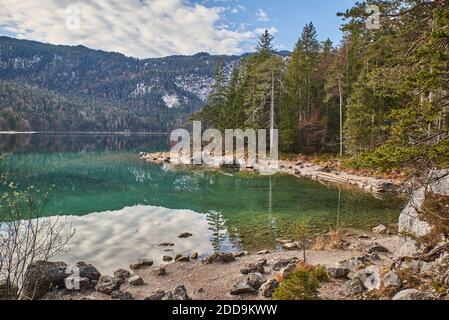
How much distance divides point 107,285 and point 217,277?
3214 mm

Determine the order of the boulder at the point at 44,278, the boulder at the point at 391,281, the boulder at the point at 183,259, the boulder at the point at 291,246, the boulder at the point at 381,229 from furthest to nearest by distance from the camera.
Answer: the boulder at the point at 381,229
the boulder at the point at 291,246
the boulder at the point at 183,259
the boulder at the point at 44,278
the boulder at the point at 391,281

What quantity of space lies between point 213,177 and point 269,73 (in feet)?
49.8

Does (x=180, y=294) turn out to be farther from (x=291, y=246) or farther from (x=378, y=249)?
(x=378, y=249)

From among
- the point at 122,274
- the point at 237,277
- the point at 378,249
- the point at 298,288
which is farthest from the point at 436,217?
the point at 122,274

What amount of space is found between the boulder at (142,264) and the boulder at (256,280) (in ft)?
12.9

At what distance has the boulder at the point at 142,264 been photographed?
11.3 meters

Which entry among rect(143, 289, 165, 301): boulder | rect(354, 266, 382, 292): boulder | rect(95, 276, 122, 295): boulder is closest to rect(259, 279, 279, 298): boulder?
rect(354, 266, 382, 292): boulder

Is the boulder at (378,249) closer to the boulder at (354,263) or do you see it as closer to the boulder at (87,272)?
the boulder at (354,263)

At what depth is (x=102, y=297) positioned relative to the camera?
29.1 ft

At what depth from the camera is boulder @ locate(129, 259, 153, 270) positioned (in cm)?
1133

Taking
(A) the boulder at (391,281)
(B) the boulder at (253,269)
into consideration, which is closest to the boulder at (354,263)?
(A) the boulder at (391,281)

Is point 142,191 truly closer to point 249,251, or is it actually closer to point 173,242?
point 173,242

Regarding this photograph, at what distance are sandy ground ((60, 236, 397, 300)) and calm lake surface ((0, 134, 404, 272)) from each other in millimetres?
1585
